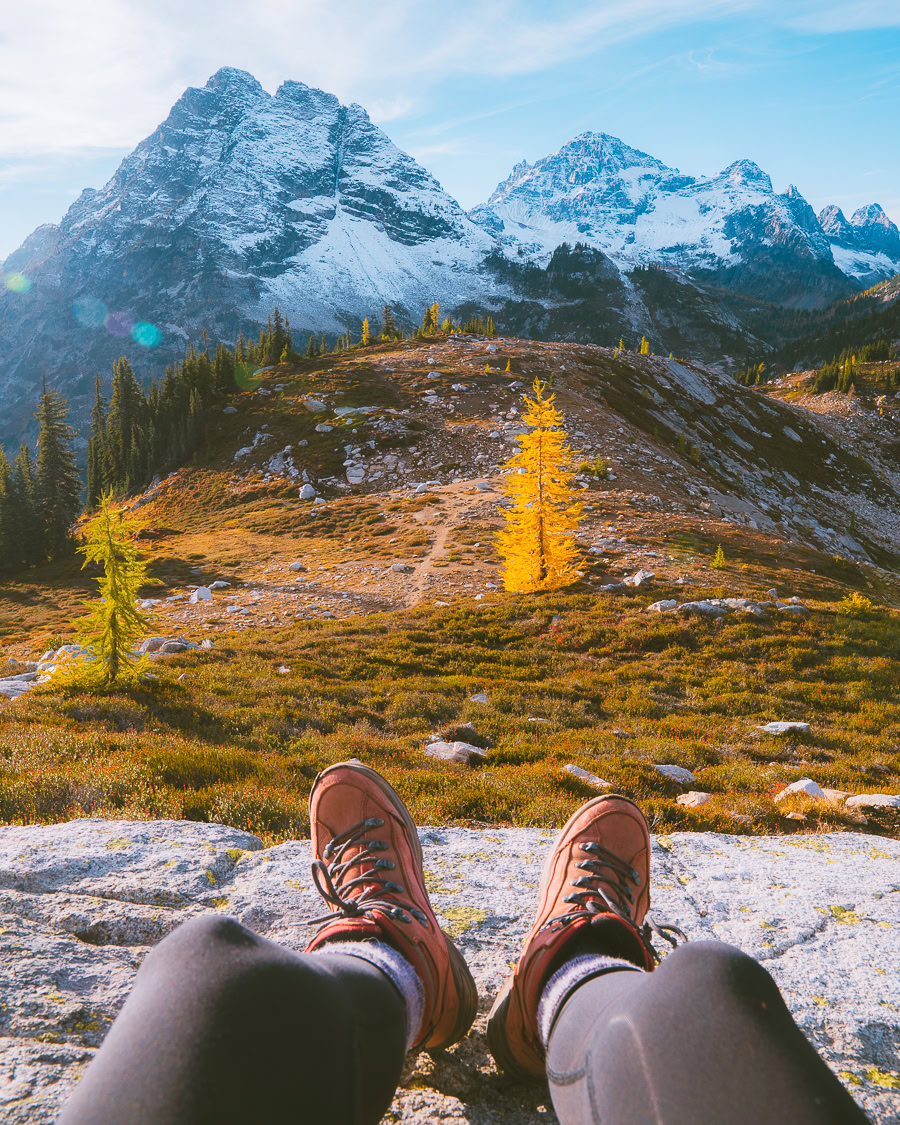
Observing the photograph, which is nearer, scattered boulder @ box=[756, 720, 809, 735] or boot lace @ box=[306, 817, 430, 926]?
boot lace @ box=[306, 817, 430, 926]

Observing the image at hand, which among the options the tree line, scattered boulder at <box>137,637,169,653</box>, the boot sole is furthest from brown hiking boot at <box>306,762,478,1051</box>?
the tree line

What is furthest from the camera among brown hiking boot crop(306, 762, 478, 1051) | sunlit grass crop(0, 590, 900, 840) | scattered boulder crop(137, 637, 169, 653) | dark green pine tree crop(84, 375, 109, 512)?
dark green pine tree crop(84, 375, 109, 512)

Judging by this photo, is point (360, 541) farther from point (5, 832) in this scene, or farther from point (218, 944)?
point (218, 944)

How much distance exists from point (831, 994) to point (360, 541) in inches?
1132

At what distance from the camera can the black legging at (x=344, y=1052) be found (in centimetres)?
158

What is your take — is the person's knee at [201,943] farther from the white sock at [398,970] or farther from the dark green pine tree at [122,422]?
the dark green pine tree at [122,422]

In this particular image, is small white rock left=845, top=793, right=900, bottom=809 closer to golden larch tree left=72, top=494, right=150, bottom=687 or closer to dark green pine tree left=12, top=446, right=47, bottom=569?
golden larch tree left=72, top=494, right=150, bottom=687

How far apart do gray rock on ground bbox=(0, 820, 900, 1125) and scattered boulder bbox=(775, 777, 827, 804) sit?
1.34 meters

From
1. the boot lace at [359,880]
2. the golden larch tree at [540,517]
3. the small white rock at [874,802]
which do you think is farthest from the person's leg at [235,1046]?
the golden larch tree at [540,517]

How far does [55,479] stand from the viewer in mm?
49281

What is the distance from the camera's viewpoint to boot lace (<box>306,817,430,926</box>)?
3.09 m

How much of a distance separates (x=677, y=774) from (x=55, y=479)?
5667 cm

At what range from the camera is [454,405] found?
159 feet

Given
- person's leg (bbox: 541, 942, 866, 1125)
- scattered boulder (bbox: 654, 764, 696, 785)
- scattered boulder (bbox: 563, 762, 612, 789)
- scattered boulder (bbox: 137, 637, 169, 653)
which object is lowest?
scattered boulder (bbox: 654, 764, 696, 785)
